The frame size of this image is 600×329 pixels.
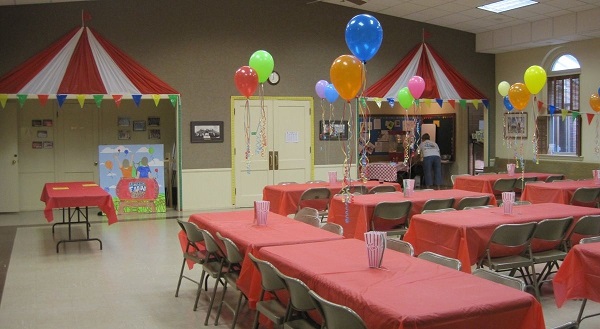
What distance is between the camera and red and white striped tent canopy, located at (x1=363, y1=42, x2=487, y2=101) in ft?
40.7

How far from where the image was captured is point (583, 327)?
461 cm

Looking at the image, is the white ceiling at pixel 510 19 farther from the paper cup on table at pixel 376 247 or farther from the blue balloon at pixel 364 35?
the paper cup on table at pixel 376 247

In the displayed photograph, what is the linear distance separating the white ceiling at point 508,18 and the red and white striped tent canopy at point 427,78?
75 cm

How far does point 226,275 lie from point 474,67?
1017 centimetres

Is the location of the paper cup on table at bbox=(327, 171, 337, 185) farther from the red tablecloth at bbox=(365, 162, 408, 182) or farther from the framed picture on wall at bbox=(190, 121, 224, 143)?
the red tablecloth at bbox=(365, 162, 408, 182)

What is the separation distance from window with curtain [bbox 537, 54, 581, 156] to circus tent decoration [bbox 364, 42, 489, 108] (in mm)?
1685

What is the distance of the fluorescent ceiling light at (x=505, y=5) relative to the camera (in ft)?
33.8

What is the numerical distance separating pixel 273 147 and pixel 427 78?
148 inches

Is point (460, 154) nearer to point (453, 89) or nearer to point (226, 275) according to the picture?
point (453, 89)

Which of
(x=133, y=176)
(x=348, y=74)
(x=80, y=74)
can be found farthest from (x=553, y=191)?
(x=80, y=74)

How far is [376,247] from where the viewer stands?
3.62 meters

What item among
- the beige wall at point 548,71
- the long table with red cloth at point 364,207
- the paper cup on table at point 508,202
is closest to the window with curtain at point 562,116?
the beige wall at point 548,71

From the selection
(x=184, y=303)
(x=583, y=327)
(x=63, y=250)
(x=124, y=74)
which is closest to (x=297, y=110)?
(x=124, y=74)

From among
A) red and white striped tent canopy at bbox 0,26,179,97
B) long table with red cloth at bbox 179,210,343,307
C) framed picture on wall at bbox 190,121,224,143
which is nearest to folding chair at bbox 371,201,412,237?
long table with red cloth at bbox 179,210,343,307
